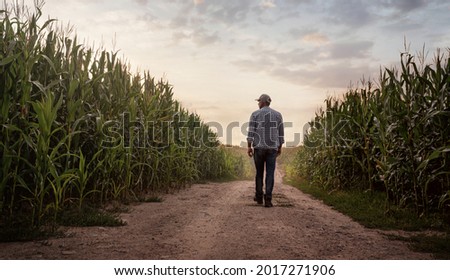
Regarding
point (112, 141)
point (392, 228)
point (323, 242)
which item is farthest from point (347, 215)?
point (112, 141)

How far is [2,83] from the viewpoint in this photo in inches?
187

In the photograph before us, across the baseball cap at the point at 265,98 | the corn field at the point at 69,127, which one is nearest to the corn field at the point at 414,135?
the baseball cap at the point at 265,98

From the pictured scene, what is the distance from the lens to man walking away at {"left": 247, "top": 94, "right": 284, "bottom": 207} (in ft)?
26.2

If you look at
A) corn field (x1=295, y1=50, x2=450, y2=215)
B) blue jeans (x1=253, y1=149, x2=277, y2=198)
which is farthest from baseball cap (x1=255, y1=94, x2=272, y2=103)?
corn field (x1=295, y1=50, x2=450, y2=215)

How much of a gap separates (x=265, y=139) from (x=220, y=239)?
12.8 feet

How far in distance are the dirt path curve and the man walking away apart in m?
1.40

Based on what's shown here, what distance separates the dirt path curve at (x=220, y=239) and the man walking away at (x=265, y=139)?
1404 mm

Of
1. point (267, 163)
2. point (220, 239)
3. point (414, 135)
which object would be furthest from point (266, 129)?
point (220, 239)

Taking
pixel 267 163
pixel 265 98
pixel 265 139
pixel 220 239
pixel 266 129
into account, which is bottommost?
pixel 220 239

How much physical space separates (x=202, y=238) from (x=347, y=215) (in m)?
3.25

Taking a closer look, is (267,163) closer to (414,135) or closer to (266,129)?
(266,129)

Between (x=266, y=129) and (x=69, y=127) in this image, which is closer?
(x=69, y=127)

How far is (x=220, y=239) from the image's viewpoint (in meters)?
4.45

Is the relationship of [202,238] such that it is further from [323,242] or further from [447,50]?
[447,50]
